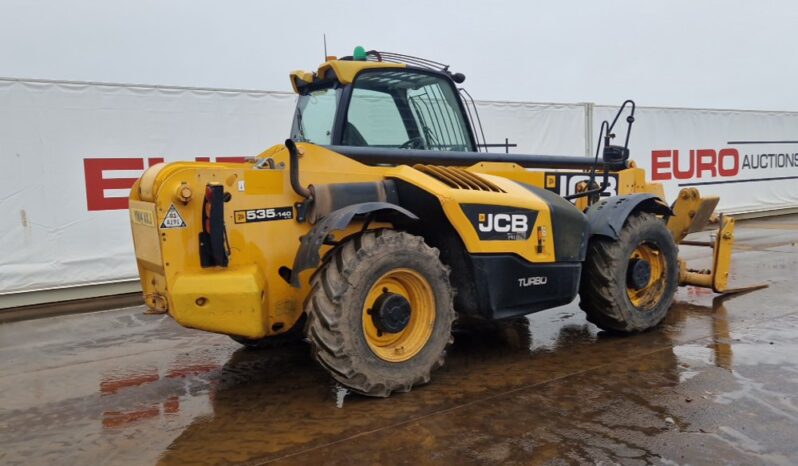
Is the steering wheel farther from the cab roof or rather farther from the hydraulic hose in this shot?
the hydraulic hose

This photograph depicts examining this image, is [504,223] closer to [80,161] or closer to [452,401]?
[452,401]

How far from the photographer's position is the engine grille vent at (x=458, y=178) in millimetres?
4789

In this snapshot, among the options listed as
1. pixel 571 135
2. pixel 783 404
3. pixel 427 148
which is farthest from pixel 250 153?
pixel 783 404

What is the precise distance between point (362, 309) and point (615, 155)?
3.33 meters

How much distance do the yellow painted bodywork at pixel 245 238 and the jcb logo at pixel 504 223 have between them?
3.4 inches

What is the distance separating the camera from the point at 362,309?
4180 millimetres

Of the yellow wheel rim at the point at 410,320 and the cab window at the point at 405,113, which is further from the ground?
the cab window at the point at 405,113

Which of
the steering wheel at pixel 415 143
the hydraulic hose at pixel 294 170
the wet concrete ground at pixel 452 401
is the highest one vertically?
the steering wheel at pixel 415 143

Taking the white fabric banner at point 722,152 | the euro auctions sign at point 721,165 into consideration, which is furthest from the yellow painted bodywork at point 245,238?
the euro auctions sign at point 721,165

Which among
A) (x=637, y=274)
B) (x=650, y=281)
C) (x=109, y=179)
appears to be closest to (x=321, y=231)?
(x=637, y=274)

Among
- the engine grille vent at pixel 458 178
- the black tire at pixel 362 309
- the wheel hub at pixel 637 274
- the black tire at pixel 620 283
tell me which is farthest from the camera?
the wheel hub at pixel 637 274

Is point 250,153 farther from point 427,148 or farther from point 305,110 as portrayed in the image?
point 427,148

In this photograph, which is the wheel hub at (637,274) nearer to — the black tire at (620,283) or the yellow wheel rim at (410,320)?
the black tire at (620,283)

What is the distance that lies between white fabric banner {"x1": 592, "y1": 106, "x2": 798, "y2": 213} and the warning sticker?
10.7 meters
